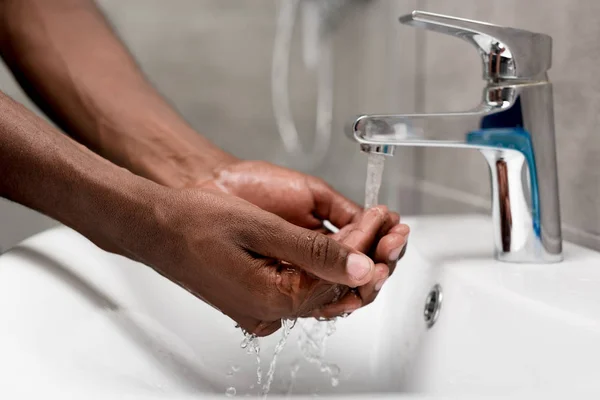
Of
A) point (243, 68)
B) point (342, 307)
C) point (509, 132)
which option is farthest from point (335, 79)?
point (342, 307)

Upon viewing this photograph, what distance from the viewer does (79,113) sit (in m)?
0.73

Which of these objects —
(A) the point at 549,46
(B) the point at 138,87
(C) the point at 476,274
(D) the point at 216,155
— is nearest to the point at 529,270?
(C) the point at 476,274

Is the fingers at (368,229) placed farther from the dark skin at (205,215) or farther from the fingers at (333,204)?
the fingers at (333,204)

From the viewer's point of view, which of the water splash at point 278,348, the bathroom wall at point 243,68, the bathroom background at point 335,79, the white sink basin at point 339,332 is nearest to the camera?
the white sink basin at point 339,332

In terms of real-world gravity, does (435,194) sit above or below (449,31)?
below

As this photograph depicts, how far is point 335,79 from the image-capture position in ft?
4.67

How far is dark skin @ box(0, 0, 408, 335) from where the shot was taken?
44 cm

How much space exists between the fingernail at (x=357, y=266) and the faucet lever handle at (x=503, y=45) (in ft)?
0.72

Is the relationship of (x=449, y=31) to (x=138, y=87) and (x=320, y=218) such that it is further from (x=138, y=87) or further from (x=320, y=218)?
(x=138, y=87)

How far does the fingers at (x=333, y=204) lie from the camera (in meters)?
0.67

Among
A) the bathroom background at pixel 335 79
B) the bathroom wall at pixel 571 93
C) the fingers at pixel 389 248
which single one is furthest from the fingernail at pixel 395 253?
the bathroom background at pixel 335 79

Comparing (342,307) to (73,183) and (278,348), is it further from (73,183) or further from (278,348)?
(73,183)

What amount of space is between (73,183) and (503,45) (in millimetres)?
338

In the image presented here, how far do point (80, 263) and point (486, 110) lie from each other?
0.34 meters
